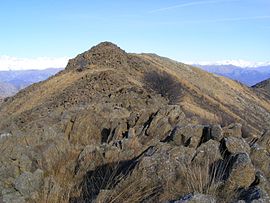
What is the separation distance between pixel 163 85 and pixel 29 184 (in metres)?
48.5

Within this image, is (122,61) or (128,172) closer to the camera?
(128,172)

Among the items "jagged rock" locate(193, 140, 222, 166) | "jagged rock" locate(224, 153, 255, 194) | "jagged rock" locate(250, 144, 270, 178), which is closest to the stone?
"jagged rock" locate(250, 144, 270, 178)

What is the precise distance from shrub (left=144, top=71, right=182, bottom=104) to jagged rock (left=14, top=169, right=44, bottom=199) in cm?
4271

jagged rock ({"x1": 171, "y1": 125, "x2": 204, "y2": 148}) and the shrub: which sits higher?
jagged rock ({"x1": 171, "y1": 125, "x2": 204, "y2": 148})

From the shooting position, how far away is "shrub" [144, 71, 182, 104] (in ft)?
175

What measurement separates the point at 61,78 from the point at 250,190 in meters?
49.8

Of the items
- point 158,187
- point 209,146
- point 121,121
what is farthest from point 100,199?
point 121,121

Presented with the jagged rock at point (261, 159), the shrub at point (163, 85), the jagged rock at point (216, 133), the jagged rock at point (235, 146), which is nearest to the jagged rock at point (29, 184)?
the jagged rock at point (235, 146)

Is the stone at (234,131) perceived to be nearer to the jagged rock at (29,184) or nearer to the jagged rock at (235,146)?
the jagged rock at (235,146)

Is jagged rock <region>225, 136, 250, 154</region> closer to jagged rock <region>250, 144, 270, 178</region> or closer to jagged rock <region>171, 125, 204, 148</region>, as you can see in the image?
jagged rock <region>250, 144, 270, 178</region>

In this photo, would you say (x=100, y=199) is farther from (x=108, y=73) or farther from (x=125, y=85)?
(x=108, y=73)

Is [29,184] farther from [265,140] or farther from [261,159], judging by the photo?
[265,140]

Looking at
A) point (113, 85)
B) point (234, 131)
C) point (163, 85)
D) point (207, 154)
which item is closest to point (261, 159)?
point (207, 154)

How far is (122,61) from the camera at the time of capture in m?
58.2
